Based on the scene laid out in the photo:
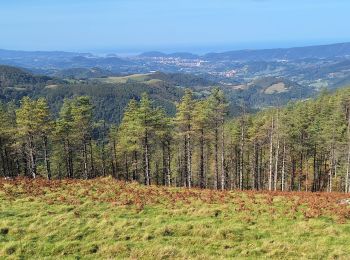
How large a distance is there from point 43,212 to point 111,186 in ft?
26.2

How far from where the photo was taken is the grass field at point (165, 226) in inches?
510

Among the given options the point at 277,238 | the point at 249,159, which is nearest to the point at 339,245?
the point at 277,238

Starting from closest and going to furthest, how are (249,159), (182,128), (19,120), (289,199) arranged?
(289,199) → (19,120) → (182,128) → (249,159)

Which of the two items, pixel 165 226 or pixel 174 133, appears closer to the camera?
pixel 165 226

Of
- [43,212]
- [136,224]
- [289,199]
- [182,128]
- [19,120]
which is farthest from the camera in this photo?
[182,128]

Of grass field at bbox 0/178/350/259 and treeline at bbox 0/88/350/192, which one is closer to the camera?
grass field at bbox 0/178/350/259

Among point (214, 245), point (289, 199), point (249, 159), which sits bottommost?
point (249, 159)

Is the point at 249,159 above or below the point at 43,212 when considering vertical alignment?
below

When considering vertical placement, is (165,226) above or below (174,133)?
above

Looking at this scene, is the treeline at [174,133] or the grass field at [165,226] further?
the treeline at [174,133]

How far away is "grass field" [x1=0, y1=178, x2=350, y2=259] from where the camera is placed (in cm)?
1295

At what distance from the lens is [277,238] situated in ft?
47.6

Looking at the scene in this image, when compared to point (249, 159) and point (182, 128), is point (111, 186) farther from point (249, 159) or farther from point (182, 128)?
point (249, 159)

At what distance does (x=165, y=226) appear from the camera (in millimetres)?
15336
